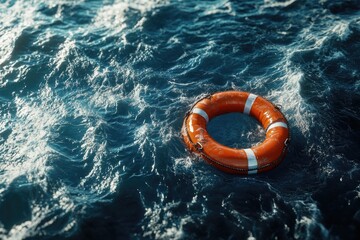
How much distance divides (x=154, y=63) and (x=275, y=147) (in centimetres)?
443

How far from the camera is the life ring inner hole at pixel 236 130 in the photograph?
26.6 feet

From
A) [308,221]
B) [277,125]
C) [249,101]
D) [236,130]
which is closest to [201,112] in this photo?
[236,130]

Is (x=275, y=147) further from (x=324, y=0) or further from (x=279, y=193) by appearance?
(x=324, y=0)

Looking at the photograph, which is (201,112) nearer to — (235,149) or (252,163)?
(235,149)

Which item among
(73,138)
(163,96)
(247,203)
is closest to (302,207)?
(247,203)

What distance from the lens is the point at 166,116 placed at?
8.71m

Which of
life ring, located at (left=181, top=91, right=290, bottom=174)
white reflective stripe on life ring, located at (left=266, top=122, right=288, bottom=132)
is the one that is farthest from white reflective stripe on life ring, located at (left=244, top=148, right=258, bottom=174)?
white reflective stripe on life ring, located at (left=266, top=122, right=288, bottom=132)

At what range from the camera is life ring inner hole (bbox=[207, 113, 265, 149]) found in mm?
8117

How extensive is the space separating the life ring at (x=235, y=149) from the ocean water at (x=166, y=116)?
258 millimetres

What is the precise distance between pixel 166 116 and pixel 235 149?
2.03m

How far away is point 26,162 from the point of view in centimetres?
760

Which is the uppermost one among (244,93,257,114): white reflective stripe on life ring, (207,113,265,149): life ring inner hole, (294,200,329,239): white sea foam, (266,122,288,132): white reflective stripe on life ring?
(244,93,257,114): white reflective stripe on life ring

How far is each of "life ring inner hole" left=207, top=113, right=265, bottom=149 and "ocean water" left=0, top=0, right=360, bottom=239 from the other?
3 cm

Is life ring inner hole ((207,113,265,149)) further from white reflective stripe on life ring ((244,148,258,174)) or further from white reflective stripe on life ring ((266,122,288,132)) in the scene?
white reflective stripe on life ring ((244,148,258,174))
